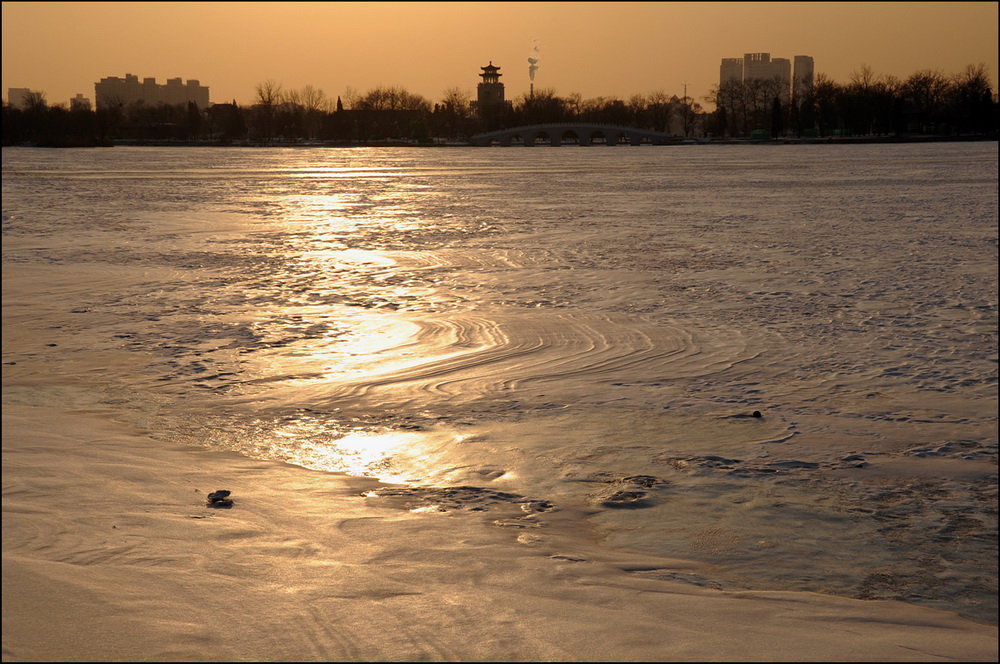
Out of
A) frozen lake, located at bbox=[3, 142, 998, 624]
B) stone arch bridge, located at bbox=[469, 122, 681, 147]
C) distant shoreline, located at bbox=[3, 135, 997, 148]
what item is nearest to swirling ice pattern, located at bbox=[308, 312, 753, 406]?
frozen lake, located at bbox=[3, 142, 998, 624]

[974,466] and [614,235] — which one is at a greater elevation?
[614,235]

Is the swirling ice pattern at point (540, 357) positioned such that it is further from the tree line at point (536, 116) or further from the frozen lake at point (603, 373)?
the tree line at point (536, 116)

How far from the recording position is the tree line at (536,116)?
363 feet

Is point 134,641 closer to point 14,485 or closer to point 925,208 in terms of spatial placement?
point 14,485

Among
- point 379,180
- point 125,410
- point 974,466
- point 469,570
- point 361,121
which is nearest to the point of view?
point 469,570

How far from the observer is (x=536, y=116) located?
5650 inches

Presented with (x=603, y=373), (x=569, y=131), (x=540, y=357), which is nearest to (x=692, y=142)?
(x=569, y=131)

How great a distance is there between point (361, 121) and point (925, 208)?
130590mm

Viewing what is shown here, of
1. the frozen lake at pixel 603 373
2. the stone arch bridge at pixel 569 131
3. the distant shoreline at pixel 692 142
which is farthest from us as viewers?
the stone arch bridge at pixel 569 131

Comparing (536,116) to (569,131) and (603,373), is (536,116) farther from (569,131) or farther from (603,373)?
(603,373)

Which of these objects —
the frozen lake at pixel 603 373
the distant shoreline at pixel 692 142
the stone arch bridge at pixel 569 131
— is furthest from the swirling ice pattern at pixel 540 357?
the stone arch bridge at pixel 569 131

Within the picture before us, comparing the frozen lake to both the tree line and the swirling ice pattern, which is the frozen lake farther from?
the tree line

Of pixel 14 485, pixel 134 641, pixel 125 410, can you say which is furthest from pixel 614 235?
pixel 134 641

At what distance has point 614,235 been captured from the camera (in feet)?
54.7
